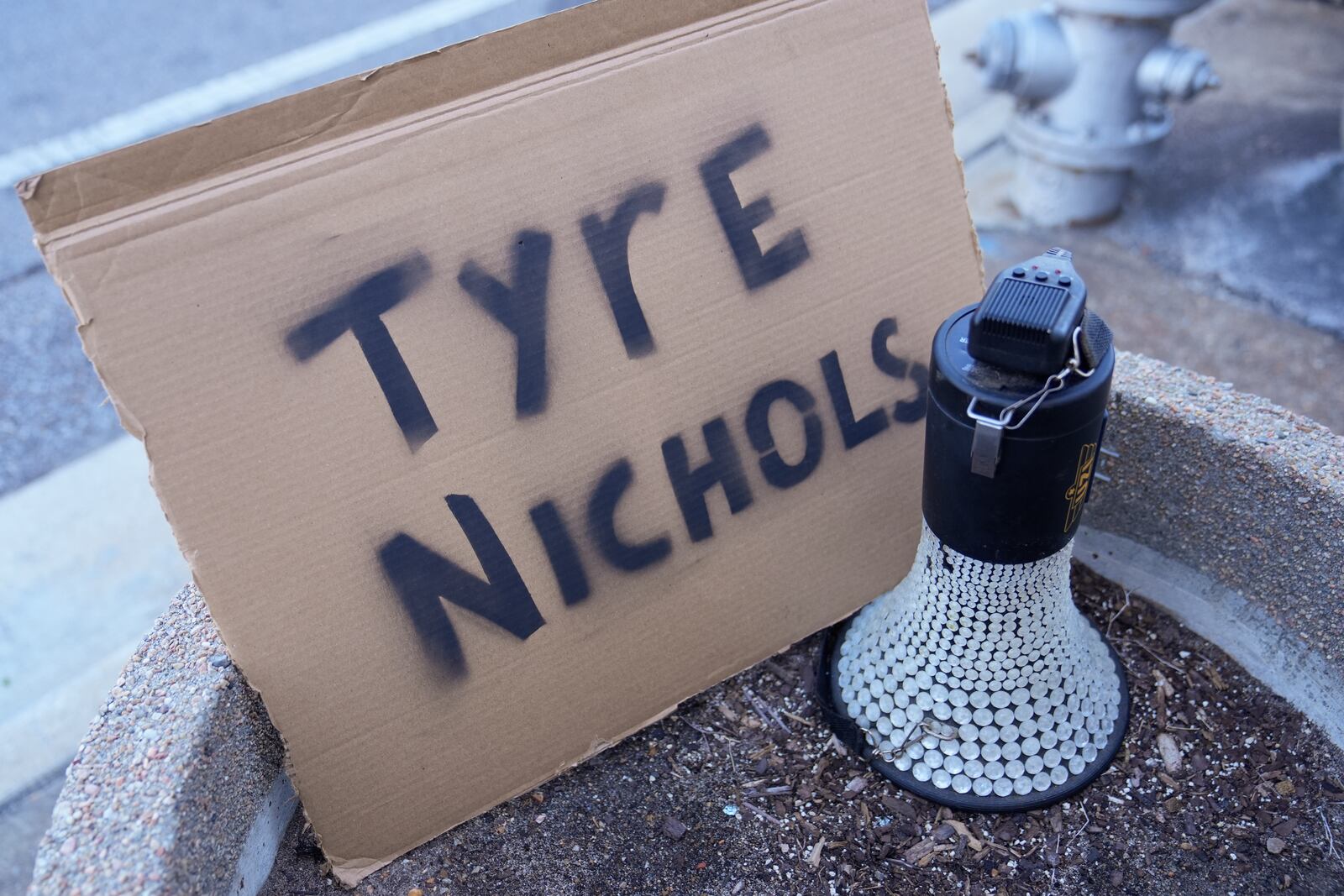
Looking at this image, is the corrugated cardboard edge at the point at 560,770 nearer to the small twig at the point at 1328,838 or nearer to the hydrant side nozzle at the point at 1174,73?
the small twig at the point at 1328,838

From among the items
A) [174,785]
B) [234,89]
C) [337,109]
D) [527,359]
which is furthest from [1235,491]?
[234,89]

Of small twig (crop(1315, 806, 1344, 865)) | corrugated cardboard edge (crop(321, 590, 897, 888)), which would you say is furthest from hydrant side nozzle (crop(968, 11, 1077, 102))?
small twig (crop(1315, 806, 1344, 865))

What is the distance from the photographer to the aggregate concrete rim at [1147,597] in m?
1.26

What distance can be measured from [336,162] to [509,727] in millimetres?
933

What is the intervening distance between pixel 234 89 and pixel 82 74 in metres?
0.96

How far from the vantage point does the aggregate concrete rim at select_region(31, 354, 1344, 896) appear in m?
1.26

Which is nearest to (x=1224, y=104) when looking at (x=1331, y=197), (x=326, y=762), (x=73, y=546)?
(x=1331, y=197)

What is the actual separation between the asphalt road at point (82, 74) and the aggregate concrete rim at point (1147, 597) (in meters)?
2.02

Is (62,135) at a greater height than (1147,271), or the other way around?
(62,135)

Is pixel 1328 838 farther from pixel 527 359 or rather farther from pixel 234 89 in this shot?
pixel 234 89

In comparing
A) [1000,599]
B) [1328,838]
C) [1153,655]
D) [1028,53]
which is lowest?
[1328,838]

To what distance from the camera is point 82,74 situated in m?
4.87

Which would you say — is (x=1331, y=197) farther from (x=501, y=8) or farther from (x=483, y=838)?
(x=501, y=8)

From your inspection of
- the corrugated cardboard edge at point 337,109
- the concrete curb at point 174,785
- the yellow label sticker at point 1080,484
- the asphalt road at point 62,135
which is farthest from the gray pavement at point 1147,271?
the yellow label sticker at point 1080,484
